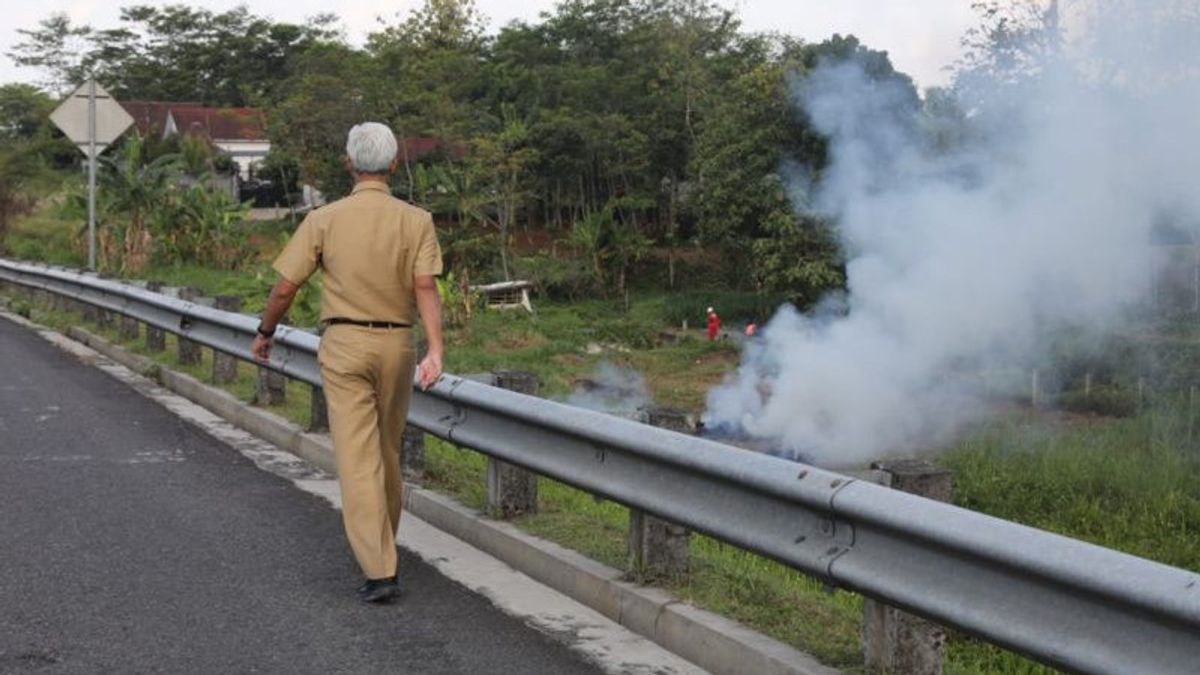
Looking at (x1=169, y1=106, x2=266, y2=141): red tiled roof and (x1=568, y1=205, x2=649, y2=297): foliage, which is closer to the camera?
(x1=568, y1=205, x2=649, y2=297): foliage

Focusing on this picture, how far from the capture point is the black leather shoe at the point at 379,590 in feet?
19.9

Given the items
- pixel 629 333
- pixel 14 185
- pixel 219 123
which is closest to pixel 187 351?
pixel 629 333

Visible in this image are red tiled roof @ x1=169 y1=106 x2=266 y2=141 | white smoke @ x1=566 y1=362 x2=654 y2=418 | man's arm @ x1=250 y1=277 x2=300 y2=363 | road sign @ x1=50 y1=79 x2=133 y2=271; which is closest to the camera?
man's arm @ x1=250 y1=277 x2=300 y2=363

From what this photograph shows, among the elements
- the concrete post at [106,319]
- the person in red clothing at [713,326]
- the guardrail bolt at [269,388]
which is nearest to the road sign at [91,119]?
the concrete post at [106,319]

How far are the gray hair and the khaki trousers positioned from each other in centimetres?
67

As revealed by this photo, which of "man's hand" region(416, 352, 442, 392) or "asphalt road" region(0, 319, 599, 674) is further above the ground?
"man's hand" region(416, 352, 442, 392)

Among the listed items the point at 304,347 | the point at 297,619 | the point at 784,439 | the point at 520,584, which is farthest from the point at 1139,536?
the point at 297,619

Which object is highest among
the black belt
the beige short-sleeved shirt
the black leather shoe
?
the beige short-sleeved shirt

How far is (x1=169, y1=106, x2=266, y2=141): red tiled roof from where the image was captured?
74.2 metres

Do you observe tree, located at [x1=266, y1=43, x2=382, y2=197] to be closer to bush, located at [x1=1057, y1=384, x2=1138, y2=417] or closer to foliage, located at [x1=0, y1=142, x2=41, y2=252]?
foliage, located at [x1=0, y1=142, x2=41, y2=252]

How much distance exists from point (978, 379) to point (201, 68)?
7941 centimetres

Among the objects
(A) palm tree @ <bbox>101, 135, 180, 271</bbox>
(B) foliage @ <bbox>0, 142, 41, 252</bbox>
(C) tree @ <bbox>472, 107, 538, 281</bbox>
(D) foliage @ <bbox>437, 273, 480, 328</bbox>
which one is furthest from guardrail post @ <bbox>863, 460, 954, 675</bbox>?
(C) tree @ <bbox>472, 107, 538, 281</bbox>

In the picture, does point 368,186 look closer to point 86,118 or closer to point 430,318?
point 430,318

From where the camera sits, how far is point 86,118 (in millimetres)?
21078
